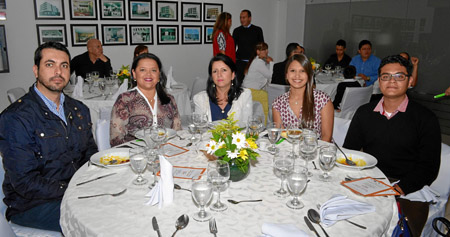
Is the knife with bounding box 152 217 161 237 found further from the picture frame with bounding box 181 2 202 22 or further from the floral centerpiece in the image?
the picture frame with bounding box 181 2 202 22

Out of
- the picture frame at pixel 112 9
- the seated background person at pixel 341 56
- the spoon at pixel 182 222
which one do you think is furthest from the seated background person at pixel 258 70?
the spoon at pixel 182 222

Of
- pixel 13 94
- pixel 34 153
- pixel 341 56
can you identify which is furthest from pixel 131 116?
pixel 341 56

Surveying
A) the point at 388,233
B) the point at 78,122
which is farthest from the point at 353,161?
the point at 78,122

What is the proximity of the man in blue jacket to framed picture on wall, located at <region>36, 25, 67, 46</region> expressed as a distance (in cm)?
475

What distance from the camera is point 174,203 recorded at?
1.65 meters

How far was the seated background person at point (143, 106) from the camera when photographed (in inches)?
112

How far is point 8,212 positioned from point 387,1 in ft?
25.5

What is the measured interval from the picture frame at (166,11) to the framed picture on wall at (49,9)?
77.8 inches

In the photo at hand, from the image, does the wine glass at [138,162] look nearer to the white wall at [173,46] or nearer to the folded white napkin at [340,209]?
the folded white napkin at [340,209]

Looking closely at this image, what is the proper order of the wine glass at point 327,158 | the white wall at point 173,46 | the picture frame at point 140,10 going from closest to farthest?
the wine glass at point 327,158
the white wall at point 173,46
the picture frame at point 140,10

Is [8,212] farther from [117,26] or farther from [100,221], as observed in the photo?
[117,26]

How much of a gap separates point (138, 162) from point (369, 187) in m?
1.19

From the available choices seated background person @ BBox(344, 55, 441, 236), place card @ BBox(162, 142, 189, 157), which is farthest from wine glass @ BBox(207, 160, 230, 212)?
seated background person @ BBox(344, 55, 441, 236)

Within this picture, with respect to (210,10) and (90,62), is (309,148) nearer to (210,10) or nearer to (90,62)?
(90,62)
